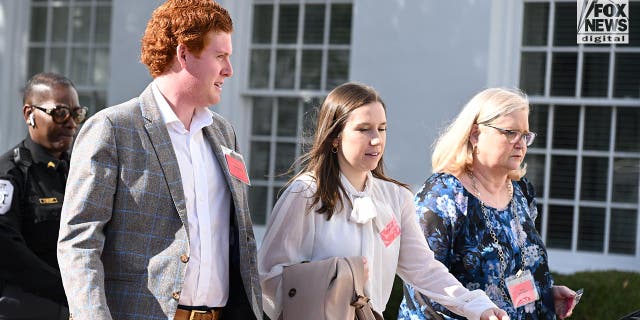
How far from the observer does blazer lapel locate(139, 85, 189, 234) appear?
2809 millimetres

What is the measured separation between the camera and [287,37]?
8.58 m

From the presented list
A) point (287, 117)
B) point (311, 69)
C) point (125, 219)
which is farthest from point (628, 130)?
point (125, 219)

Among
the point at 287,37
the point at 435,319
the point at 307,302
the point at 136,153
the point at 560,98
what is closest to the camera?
the point at 136,153

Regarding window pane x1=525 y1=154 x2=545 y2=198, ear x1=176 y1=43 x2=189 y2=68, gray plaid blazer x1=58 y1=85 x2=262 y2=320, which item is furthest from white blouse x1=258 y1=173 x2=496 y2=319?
window pane x1=525 y1=154 x2=545 y2=198

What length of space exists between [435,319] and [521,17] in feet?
14.9

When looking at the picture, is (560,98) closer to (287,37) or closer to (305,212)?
(287,37)

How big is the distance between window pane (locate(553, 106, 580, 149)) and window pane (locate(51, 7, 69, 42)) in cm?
492

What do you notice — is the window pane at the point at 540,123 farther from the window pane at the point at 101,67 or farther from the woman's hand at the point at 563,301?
the window pane at the point at 101,67

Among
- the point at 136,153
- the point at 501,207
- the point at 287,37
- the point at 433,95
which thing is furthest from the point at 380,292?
the point at 287,37

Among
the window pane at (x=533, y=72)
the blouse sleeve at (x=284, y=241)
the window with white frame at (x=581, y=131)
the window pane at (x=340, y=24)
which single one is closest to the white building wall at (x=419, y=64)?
the window pane at (x=340, y=24)

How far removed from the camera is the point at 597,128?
25.4 feet

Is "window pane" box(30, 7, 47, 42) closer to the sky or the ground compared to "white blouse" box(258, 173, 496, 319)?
closer to the sky

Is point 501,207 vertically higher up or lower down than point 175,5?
lower down

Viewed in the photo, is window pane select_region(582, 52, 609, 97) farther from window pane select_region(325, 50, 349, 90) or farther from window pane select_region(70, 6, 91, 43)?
window pane select_region(70, 6, 91, 43)
